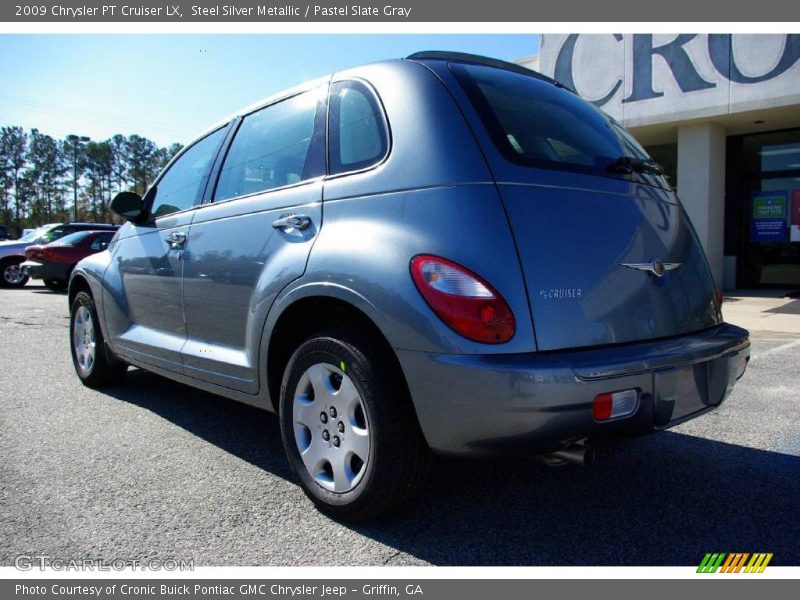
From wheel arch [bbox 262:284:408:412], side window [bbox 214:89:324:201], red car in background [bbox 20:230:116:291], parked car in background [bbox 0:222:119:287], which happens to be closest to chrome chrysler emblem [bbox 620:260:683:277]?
→ wheel arch [bbox 262:284:408:412]

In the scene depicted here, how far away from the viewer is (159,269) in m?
3.65

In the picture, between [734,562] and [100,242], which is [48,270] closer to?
[100,242]

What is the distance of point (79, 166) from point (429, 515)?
8784 cm

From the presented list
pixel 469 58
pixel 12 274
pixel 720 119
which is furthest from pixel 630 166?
pixel 12 274

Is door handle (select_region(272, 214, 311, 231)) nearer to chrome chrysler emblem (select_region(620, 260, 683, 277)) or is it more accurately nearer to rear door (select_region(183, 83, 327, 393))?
rear door (select_region(183, 83, 327, 393))

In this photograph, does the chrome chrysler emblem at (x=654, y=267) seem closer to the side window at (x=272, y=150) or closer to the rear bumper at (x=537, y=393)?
the rear bumper at (x=537, y=393)

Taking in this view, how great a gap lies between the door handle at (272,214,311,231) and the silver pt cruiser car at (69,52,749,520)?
0.01m

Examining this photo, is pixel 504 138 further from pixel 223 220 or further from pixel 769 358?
pixel 769 358

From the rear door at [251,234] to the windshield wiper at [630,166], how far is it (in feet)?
4.04

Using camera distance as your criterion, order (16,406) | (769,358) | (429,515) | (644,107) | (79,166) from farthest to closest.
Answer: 1. (79,166)
2. (644,107)
3. (769,358)
4. (16,406)
5. (429,515)

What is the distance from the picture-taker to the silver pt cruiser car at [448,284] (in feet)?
6.62

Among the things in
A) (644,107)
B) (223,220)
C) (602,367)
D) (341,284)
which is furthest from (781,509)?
(644,107)

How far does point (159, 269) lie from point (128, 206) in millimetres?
649

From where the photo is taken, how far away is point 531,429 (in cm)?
195
